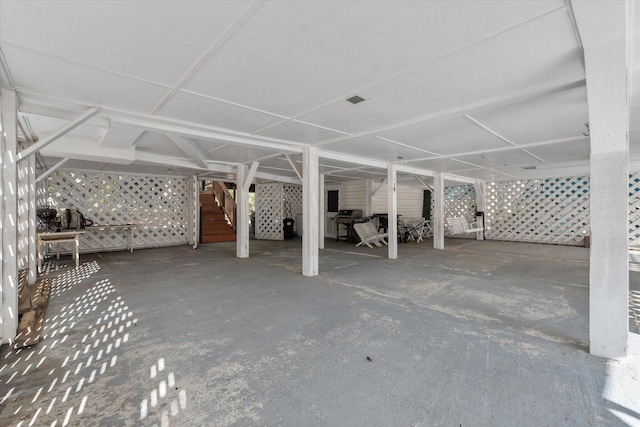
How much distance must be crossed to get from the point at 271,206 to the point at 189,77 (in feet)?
22.5

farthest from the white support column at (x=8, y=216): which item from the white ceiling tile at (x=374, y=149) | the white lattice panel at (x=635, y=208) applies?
the white lattice panel at (x=635, y=208)

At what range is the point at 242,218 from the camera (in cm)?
578

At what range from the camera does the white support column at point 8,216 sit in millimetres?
2053

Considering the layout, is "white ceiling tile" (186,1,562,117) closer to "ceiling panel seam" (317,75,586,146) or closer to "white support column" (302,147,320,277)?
"ceiling panel seam" (317,75,586,146)

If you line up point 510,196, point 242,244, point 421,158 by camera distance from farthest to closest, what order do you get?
point 510,196, point 242,244, point 421,158

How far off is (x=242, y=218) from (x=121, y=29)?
4.54m

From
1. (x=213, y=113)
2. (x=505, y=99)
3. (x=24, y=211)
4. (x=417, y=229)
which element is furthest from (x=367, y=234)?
(x=24, y=211)

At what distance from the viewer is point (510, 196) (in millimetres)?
8484

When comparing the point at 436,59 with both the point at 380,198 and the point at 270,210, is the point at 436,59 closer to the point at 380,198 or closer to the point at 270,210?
the point at 380,198

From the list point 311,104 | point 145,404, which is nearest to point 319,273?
point 311,104

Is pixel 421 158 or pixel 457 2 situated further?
pixel 421 158

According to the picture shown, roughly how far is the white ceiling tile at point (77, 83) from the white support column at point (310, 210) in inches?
86.1

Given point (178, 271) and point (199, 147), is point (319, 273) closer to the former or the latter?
point (178, 271)

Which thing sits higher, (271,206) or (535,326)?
(271,206)
